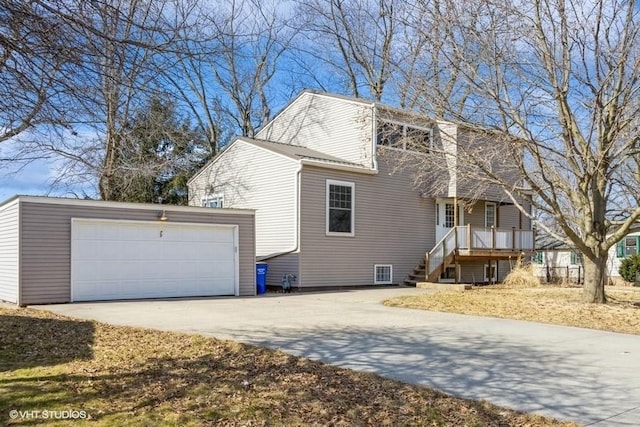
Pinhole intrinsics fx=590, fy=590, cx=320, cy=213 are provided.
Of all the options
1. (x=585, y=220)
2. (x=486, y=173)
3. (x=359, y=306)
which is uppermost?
(x=486, y=173)

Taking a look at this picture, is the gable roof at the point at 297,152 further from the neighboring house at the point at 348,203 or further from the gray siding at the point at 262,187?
the gray siding at the point at 262,187

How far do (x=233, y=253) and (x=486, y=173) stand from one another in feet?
24.0

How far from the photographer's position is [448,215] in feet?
74.9

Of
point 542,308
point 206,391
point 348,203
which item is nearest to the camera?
point 206,391

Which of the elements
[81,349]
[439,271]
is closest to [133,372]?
[81,349]

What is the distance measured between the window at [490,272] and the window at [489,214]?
167 centimetres

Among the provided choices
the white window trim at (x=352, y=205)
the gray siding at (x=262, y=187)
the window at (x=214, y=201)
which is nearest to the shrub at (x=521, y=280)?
the white window trim at (x=352, y=205)

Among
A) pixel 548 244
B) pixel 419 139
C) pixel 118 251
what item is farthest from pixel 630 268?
pixel 118 251

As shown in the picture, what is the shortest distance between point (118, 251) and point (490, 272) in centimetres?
1494

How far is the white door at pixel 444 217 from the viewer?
73.5 feet

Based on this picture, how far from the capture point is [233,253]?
1656cm

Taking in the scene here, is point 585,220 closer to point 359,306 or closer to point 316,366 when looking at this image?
point 359,306

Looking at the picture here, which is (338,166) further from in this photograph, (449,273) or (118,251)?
(118,251)

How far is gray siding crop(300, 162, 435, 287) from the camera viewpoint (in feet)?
60.6
